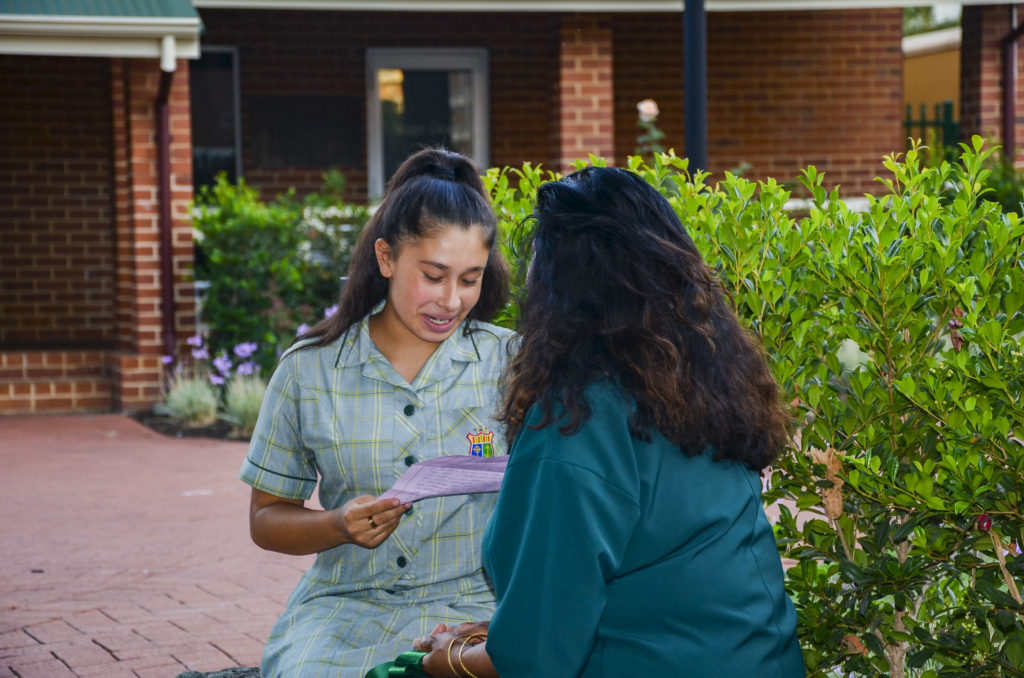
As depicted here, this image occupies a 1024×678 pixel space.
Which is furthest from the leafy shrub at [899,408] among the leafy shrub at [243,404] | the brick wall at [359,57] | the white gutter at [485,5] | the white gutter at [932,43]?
the white gutter at [932,43]

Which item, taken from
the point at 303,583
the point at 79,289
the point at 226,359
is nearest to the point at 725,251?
the point at 303,583

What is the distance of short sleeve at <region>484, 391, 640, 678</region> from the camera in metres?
1.94

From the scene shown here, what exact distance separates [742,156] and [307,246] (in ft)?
16.5

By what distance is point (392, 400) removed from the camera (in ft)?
9.74

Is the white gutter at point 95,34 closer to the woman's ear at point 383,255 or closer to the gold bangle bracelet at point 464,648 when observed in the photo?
the woman's ear at point 383,255

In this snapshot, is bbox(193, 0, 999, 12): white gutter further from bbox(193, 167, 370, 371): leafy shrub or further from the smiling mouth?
the smiling mouth

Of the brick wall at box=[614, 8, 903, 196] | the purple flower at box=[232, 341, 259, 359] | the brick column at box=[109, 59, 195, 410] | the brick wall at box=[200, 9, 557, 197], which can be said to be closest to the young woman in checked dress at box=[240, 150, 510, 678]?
the purple flower at box=[232, 341, 259, 359]

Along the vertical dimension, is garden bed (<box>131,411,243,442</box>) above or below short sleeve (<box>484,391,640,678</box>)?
below

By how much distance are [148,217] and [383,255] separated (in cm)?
810

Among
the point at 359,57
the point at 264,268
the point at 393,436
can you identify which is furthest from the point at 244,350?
the point at 393,436

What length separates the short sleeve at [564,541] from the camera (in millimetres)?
1942

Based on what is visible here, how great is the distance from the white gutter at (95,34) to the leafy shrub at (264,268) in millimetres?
1425

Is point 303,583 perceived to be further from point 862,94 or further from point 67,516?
point 862,94

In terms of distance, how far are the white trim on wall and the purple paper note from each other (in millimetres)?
10604
